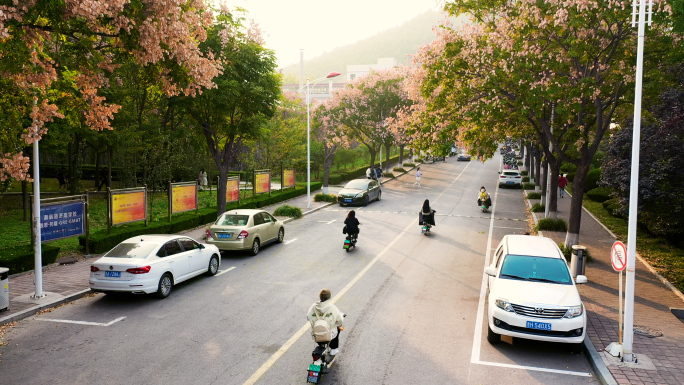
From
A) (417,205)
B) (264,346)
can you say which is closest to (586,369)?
(264,346)

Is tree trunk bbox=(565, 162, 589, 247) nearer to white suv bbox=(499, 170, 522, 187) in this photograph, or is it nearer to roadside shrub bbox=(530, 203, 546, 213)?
roadside shrub bbox=(530, 203, 546, 213)

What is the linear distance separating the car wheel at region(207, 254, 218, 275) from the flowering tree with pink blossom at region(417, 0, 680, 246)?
920cm

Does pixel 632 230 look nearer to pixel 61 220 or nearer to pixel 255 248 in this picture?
pixel 255 248

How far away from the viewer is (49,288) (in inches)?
500

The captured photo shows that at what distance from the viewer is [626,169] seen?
1814 cm

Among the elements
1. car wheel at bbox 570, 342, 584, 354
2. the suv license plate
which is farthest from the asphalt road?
the suv license plate

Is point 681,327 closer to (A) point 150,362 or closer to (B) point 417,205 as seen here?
(A) point 150,362

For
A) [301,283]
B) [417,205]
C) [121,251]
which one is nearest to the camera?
[121,251]

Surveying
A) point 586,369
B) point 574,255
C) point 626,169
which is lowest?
point 586,369

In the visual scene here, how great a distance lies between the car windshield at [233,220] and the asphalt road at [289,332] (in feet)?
3.87

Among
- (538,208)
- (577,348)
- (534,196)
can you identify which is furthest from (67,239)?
A: (534,196)

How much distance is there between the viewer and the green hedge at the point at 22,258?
13672 millimetres

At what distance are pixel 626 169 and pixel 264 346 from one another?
15516 mm

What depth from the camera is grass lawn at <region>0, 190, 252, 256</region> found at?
710 inches
